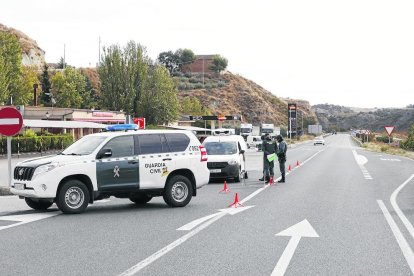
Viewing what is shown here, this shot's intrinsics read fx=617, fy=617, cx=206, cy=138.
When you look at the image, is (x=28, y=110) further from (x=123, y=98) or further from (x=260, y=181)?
(x=260, y=181)

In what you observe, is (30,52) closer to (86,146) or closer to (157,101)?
(157,101)

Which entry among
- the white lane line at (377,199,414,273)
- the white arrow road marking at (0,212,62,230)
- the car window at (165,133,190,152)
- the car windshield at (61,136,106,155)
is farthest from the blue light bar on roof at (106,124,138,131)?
the white lane line at (377,199,414,273)

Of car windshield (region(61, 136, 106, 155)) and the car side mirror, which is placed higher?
car windshield (region(61, 136, 106, 155))

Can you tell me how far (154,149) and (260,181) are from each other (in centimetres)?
958

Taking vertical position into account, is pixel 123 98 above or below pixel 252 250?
above

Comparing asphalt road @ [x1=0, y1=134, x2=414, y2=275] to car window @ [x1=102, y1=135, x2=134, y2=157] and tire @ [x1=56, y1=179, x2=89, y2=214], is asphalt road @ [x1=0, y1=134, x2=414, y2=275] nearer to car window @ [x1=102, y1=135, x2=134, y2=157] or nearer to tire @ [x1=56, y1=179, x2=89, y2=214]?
tire @ [x1=56, y1=179, x2=89, y2=214]

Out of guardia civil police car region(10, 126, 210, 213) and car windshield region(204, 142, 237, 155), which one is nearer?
guardia civil police car region(10, 126, 210, 213)

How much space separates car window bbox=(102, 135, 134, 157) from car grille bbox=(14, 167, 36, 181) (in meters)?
1.69

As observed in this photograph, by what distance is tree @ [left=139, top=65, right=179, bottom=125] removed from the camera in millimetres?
86188

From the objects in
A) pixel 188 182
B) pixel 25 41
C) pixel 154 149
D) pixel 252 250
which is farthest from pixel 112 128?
pixel 25 41

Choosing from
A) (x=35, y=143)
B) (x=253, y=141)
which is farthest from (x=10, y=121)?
(x=253, y=141)

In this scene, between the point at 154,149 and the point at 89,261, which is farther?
the point at 154,149

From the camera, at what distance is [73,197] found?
13.1m

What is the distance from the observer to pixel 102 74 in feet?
279
